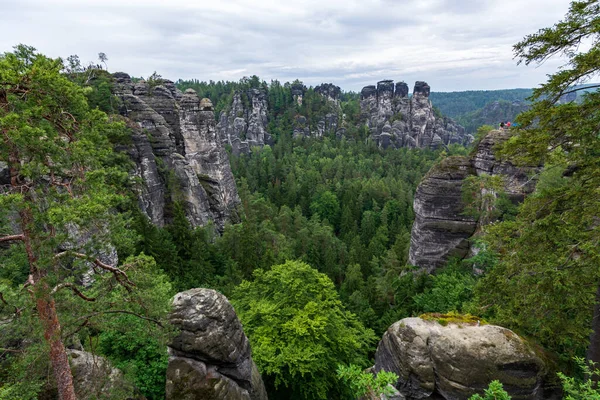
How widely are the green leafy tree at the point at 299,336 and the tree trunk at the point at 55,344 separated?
7.54 m

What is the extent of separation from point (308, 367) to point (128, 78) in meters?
36.4

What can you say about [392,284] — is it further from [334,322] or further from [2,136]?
[2,136]

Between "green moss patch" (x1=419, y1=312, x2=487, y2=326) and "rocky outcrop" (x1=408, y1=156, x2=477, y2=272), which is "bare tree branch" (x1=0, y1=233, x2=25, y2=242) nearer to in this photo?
"green moss patch" (x1=419, y1=312, x2=487, y2=326)

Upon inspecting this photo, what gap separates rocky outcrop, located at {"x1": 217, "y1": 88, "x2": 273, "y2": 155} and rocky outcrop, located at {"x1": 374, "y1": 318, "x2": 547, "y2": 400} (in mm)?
86647

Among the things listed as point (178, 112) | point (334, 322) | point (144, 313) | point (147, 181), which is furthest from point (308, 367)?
point (178, 112)

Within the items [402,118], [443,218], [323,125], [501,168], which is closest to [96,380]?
[443,218]

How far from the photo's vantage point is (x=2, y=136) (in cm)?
508

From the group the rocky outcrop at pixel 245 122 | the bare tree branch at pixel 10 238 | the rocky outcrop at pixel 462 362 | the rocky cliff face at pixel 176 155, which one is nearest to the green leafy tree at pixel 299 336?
the rocky outcrop at pixel 462 362

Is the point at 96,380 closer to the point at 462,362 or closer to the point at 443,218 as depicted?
the point at 462,362

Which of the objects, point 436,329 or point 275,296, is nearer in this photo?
point 436,329

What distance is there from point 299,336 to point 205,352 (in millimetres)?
4531

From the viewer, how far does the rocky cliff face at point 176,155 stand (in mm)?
29516

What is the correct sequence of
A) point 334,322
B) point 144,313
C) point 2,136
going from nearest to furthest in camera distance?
1. point 2,136
2. point 144,313
3. point 334,322

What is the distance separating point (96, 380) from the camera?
7512 millimetres
